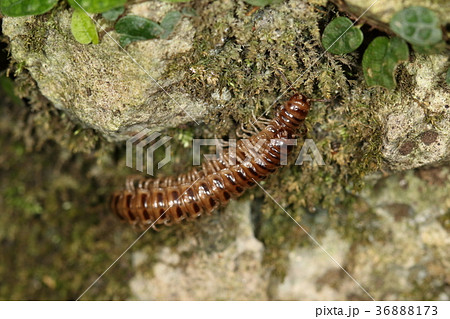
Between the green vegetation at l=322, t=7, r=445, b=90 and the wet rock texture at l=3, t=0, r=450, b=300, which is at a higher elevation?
the green vegetation at l=322, t=7, r=445, b=90

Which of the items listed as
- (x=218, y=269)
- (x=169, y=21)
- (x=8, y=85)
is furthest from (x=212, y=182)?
(x=8, y=85)

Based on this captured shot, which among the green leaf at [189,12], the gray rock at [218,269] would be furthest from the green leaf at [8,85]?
the gray rock at [218,269]

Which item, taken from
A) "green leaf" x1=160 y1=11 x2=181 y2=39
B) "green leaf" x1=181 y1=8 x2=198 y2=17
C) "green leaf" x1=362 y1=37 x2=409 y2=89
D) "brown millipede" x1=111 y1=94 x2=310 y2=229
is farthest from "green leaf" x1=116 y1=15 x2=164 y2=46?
"green leaf" x1=362 y1=37 x2=409 y2=89

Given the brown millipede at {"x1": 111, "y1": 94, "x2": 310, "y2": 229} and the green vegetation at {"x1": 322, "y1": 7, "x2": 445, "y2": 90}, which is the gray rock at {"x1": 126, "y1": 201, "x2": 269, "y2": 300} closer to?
the brown millipede at {"x1": 111, "y1": 94, "x2": 310, "y2": 229}

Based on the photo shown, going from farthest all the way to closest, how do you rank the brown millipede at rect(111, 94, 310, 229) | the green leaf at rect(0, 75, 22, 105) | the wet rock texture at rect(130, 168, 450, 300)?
1. the wet rock texture at rect(130, 168, 450, 300)
2. the green leaf at rect(0, 75, 22, 105)
3. the brown millipede at rect(111, 94, 310, 229)

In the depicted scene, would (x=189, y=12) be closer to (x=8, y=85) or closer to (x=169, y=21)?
(x=169, y=21)

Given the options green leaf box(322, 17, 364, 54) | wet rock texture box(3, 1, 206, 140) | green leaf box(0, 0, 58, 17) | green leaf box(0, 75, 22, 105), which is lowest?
green leaf box(0, 75, 22, 105)

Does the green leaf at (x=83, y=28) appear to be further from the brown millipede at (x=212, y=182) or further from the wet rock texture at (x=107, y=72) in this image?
the brown millipede at (x=212, y=182)
